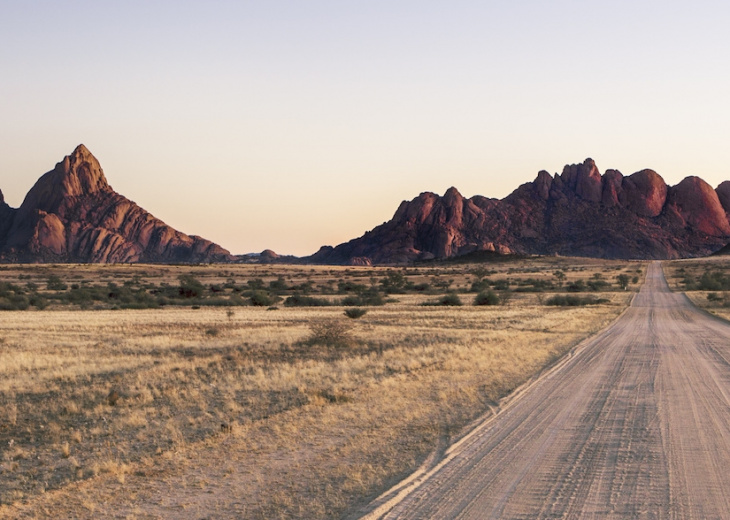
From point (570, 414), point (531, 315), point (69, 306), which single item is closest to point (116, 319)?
point (69, 306)

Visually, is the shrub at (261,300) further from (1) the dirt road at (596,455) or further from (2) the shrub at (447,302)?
(1) the dirt road at (596,455)

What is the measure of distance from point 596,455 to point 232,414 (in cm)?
675

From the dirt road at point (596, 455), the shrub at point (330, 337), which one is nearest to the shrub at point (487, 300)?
the shrub at point (330, 337)

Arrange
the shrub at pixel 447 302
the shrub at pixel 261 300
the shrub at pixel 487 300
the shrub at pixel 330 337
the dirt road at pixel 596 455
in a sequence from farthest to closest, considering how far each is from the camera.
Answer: the shrub at pixel 487 300, the shrub at pixel 261 300, the shrub at pixel 447 302, the shrub at pixel 330 337, the dirt road at pixel 596 455

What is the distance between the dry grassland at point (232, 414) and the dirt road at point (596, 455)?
751 millimetres

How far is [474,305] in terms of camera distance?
52.7m

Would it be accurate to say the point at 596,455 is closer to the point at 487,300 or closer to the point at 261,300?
the point at 487,300

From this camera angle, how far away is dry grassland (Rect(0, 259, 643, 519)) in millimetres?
7953

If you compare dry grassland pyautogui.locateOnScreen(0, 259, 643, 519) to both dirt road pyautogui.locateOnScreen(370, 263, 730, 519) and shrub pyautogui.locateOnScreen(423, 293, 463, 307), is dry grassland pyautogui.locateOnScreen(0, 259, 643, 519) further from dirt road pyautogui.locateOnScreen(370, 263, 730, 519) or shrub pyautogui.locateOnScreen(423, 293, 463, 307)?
shrub pyautogui.locateOnScreen(423, 293, 463, 307)

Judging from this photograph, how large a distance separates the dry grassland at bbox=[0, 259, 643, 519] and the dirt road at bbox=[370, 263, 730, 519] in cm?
75

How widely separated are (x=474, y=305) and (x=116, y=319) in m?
27.8

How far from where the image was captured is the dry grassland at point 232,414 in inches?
313

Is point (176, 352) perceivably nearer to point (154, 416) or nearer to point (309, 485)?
point (154, 416)

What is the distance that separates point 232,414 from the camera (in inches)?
497
